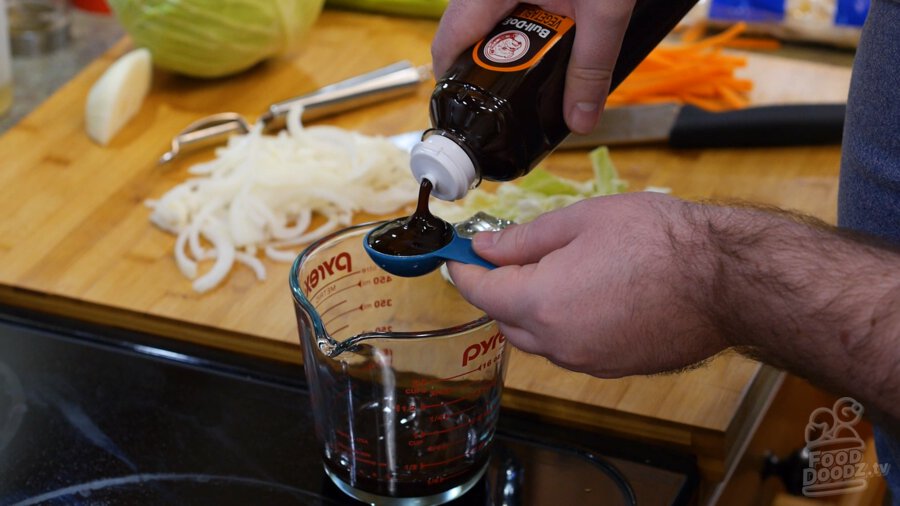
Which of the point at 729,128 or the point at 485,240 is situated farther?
the point at 729,128

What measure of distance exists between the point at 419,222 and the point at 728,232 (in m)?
0.23

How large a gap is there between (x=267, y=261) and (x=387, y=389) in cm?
40

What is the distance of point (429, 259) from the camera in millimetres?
800

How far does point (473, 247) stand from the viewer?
803 mm

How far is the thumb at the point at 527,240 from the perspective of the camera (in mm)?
775

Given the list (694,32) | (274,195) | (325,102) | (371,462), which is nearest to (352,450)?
(371,462)

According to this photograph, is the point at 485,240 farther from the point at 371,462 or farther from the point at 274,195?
the point at 274,195

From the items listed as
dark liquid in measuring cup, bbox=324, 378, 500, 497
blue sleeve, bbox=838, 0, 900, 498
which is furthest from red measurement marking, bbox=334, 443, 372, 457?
blue sleeve, bbox=838, 0, 900, 498

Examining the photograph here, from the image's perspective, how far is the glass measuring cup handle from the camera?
31.4 inches

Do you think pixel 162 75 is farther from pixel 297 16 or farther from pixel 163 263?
pixel 163 263

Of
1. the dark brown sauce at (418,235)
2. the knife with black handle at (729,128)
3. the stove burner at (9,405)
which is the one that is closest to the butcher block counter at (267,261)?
the knife with black handle at (729,128)

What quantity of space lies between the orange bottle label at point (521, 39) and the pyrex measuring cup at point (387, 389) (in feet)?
0.56

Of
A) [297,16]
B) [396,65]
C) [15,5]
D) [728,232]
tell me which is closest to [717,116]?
[396,65]

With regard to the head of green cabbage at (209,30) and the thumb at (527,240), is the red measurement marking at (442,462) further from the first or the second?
the head of green cabbage at (209,30)
